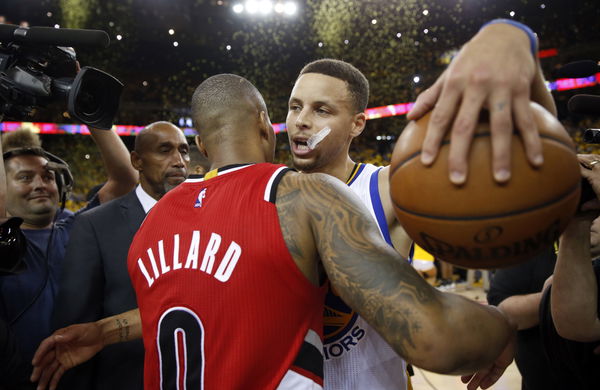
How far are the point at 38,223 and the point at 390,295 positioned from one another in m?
2.42

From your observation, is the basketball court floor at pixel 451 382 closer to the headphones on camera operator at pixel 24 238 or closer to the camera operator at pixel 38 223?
the camera operator at pixel 38 223

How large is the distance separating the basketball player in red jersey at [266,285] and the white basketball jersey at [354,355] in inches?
14.1

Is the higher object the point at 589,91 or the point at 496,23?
the point at 496,23

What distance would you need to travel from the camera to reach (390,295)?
1129 mm

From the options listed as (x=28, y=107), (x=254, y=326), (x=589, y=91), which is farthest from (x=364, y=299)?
(x=589, y=91)

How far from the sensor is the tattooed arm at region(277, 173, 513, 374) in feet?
3.63

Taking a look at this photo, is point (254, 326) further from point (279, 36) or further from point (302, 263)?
point (279, 36)

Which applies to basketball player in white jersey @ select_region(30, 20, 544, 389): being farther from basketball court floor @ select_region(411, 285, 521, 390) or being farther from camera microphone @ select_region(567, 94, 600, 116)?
basketball court floor @ select_region(411, 285, 521, 390)

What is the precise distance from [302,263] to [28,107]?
50.4 inches

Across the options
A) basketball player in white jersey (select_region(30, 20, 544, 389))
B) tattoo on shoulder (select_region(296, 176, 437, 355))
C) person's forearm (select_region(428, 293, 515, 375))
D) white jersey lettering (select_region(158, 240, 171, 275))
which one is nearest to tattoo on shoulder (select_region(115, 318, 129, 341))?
white jersey lettering (select_region(158, 240, 171, 275))

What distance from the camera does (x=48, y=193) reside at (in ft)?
9.29

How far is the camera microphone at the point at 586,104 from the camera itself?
1.48m

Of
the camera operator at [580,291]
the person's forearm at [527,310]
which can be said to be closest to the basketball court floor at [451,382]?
the person's forearm at [527,310]

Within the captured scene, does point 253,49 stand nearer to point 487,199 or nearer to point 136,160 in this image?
point 136,160
